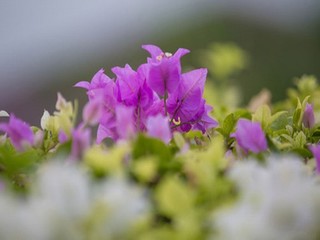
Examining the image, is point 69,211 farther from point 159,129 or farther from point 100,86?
point 100,86

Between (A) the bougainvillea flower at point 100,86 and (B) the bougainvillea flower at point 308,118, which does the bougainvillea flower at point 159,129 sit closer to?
(A) the bougainvillea flower at point 100,86

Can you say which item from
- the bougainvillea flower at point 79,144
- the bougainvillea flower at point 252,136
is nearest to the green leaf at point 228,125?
the bougainvillea flower at point 252,136

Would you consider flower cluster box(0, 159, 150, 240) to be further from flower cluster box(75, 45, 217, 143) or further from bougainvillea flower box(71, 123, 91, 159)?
flower cluster box(75, 45, 217, 143)

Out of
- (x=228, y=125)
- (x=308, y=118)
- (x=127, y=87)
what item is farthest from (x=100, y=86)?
(x=308, y=118)

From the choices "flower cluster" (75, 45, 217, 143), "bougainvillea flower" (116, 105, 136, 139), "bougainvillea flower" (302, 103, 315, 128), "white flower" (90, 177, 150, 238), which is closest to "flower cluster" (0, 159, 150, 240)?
"white flower" (90, 177, 150, 238)

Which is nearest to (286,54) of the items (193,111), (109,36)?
(109,36)

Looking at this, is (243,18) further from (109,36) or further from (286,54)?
(109,36)

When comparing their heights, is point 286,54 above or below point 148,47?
above
